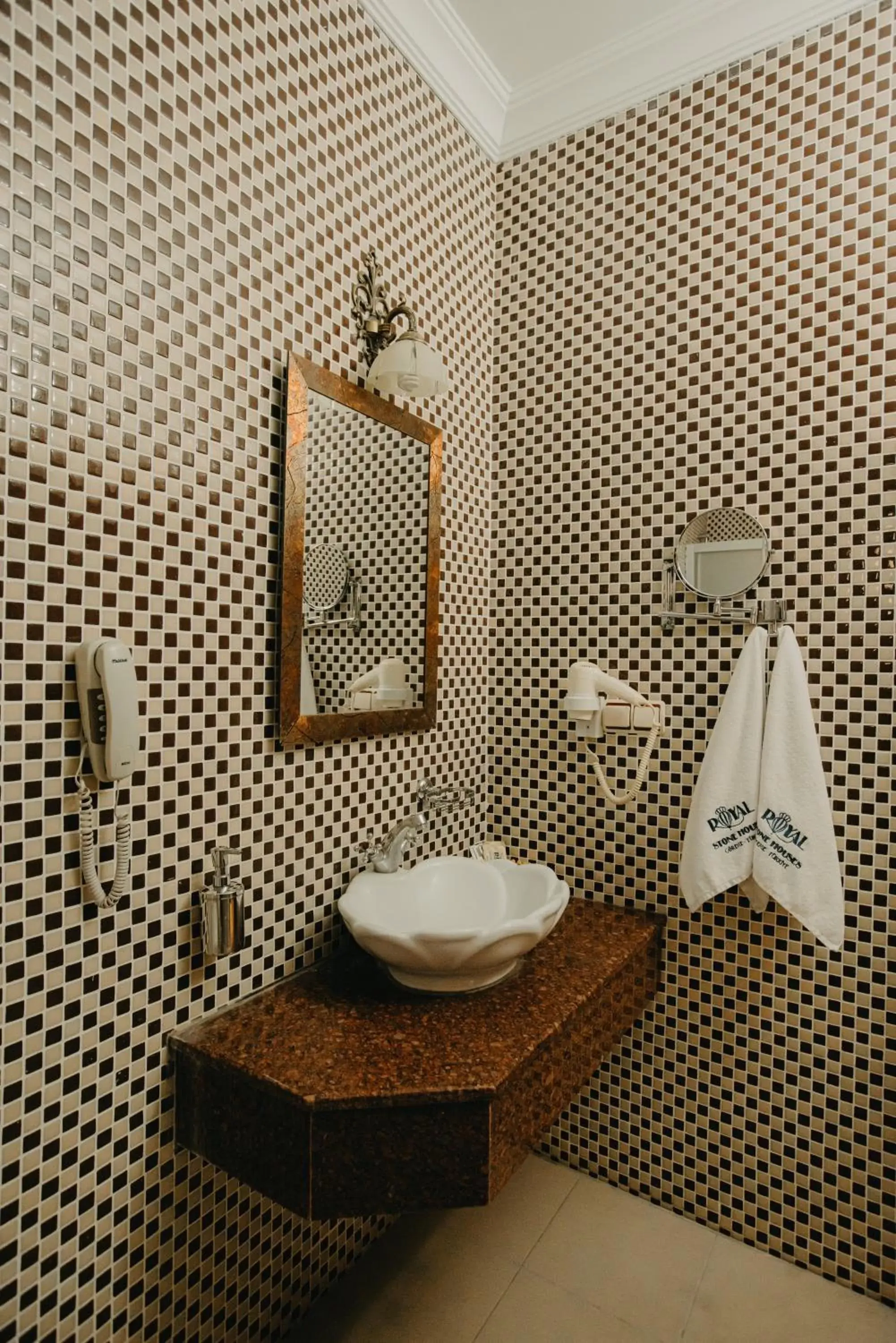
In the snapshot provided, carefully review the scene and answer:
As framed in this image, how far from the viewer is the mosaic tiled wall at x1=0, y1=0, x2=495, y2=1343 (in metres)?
1.06

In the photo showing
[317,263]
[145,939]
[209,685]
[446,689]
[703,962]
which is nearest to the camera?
[145,939]

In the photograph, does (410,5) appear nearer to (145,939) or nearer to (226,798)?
(226,798)

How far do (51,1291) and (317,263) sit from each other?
189 cm

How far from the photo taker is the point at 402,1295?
5.31ft

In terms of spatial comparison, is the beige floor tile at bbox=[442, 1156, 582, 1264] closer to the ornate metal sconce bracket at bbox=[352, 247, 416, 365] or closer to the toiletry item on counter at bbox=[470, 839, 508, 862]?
the toiletry item on counter at bbox=[470, 839, 508, 862]

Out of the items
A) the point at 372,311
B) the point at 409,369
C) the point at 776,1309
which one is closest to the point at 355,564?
the point at 409,369

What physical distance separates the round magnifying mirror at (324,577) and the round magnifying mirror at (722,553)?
0.86 meters

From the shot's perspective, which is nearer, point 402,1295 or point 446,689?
point 402,1295

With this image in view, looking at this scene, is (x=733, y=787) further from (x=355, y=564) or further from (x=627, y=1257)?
(x=627, y=1257)

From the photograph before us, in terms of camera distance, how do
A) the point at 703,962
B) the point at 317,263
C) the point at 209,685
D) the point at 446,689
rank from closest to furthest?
the point at 209,685 < the point at 317,263 < the point at 703,962 < the point at 446,689

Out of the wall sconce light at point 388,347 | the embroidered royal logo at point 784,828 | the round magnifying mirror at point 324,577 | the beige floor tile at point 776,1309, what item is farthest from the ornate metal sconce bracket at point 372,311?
the beige floor tile at point 776,1309

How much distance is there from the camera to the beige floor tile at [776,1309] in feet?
5.05

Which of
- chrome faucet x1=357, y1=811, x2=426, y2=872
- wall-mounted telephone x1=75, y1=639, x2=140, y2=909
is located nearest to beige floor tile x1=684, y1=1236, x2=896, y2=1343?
chrome faucet x1=357, y1=811, x2=426, y2=872

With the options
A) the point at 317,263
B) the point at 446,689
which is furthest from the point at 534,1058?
the point at 317,263
